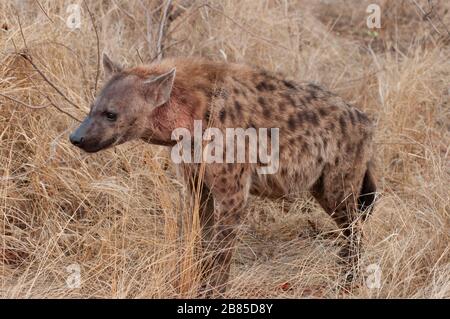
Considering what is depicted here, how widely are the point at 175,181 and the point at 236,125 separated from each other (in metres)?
0.75

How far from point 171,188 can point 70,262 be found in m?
0.83

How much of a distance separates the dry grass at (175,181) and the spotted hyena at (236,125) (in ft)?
0.58

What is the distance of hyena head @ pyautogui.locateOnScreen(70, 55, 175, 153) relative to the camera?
13.7ft

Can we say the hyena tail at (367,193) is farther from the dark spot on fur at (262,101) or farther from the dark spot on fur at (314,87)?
the dark spot on fur at (262,101)

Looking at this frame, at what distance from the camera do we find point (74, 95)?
215 inches

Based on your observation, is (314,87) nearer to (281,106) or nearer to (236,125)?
(281,106)

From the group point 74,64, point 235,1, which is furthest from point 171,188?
point 235,1

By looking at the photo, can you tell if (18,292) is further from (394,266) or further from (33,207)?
(394,266)

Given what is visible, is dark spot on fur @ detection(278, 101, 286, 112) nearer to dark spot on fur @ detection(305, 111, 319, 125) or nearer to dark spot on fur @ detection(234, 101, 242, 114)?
dark spot on fur @ detection(305, 111, 319, 125)

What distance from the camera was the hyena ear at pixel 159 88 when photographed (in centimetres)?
422

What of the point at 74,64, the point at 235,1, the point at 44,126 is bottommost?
the point at 44,126
